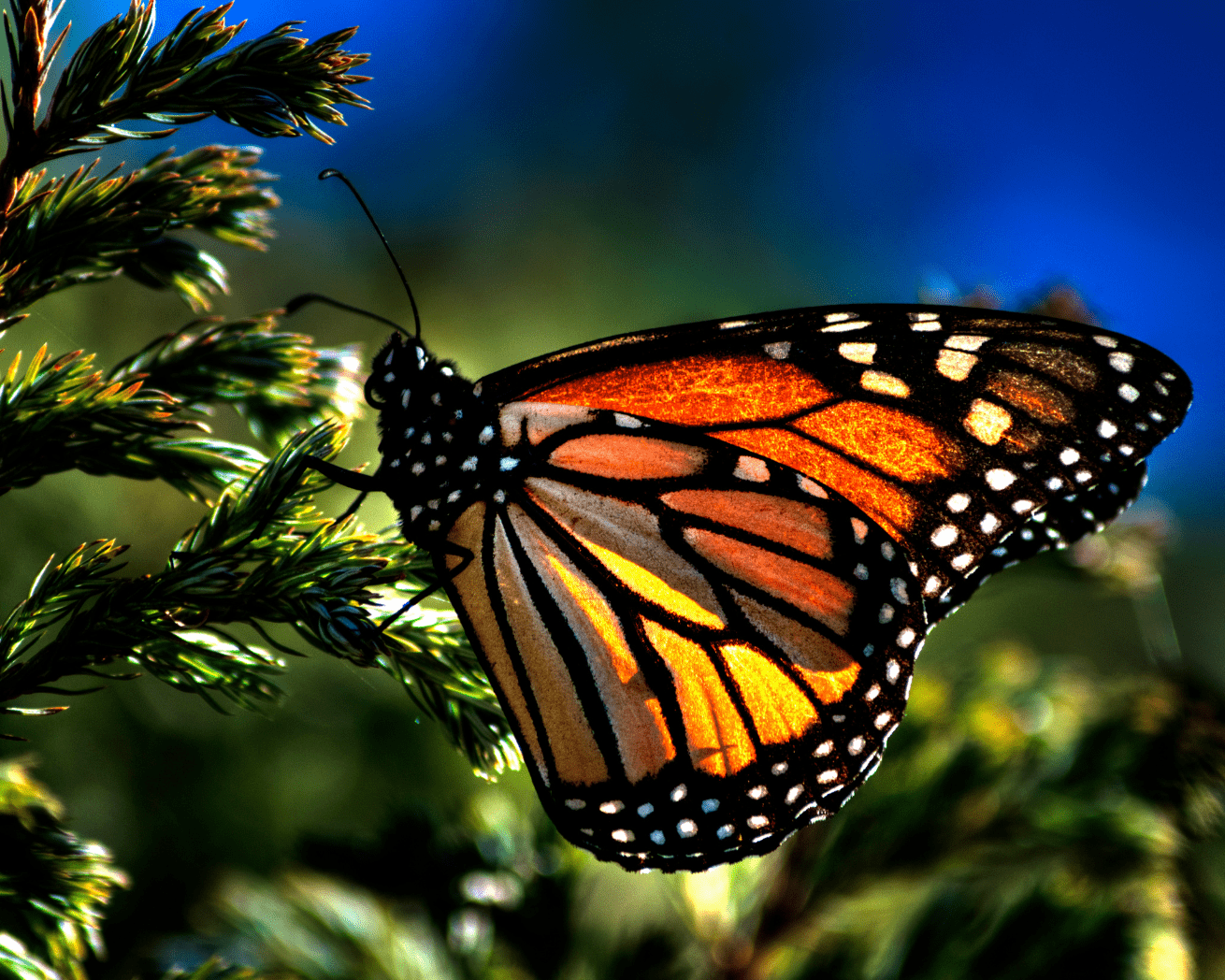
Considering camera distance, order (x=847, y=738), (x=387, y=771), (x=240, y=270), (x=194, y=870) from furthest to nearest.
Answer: (x=240, y=270)
(x=387, y=771)
(x=194, y=870)
(x=847, y=738)

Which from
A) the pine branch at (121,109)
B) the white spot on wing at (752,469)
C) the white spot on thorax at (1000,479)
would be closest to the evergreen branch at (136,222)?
the pine branch at (121,109)

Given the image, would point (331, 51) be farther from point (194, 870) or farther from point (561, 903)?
point (194, 870)

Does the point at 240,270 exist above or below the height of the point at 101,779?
above

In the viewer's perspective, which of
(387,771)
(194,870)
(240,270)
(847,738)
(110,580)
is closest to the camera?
(110,580)

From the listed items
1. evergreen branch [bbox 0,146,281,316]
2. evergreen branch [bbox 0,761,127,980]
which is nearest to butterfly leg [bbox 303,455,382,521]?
evergreen branch [bbox 0,146,281,316]

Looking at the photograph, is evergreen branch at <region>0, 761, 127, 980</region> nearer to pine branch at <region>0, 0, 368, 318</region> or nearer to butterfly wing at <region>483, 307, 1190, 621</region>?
pine branch at <region>0, 0, 368, 318</region>

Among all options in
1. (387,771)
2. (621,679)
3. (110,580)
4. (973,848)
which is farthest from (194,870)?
(973,848)
